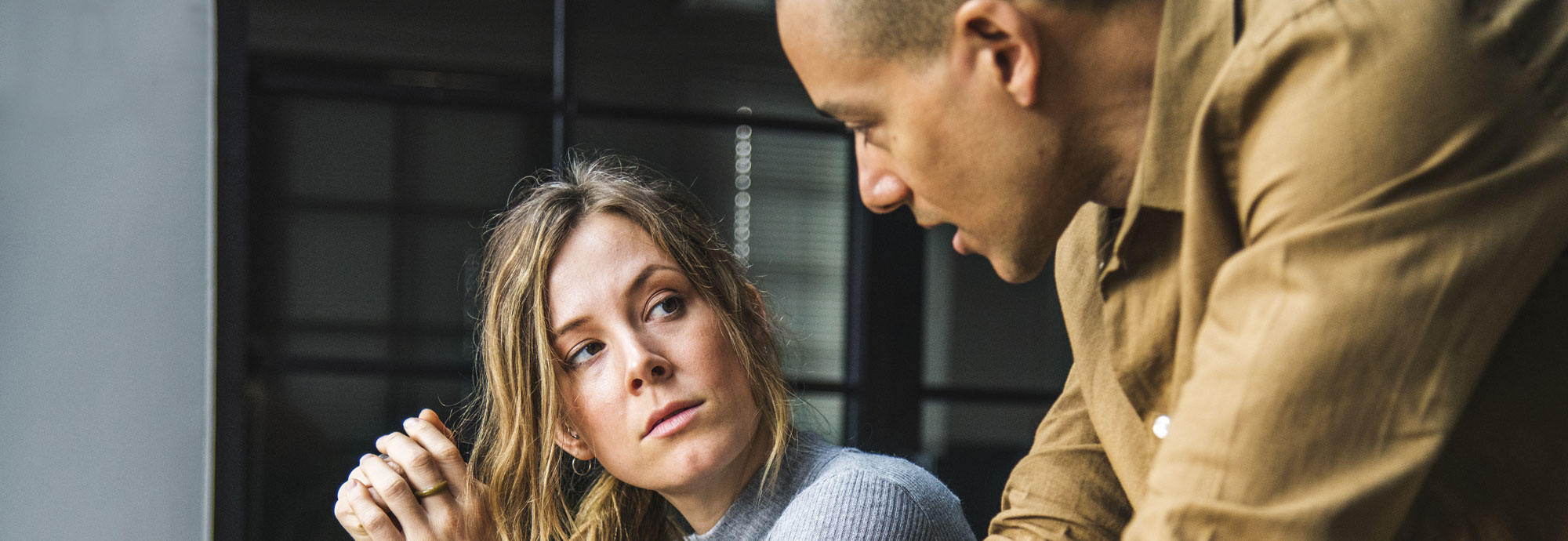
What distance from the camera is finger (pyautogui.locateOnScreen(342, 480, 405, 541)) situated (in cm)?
145

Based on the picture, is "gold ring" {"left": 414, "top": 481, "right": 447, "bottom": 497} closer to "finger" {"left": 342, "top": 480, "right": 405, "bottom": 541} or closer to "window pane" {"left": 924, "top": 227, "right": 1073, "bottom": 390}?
"finger" {"left": 342, "top": 480, "right": 405, "bottom": 541}

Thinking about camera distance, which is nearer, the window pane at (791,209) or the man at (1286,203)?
the man at (1286,203)

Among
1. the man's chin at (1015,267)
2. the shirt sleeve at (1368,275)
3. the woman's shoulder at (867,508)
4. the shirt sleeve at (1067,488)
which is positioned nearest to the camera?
the shirt sleeve at (1368,275)

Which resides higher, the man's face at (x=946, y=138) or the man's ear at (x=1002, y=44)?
the man's ear at (x=1002, y=44)

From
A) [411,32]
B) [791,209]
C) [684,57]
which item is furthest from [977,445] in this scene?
[411,32]

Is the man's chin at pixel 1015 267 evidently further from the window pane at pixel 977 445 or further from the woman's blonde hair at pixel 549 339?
the window pane at pixel 977 445

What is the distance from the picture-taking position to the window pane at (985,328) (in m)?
3.12

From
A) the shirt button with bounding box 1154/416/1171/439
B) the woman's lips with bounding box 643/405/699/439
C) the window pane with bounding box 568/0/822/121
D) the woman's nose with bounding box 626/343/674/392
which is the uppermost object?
the window pane with bounding box 568/0/822/121

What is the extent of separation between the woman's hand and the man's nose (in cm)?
85

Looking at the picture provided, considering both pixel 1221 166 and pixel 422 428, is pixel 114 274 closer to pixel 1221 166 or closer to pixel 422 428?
pixel 422 428

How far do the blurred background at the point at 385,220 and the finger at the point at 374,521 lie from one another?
674mm

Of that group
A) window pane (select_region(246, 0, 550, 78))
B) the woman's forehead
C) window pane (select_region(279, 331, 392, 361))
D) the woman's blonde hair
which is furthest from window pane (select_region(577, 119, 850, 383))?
the woman's forehead

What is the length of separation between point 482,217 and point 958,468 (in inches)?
52.1

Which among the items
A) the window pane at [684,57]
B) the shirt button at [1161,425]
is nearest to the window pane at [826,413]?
the window pane at [684,57]
